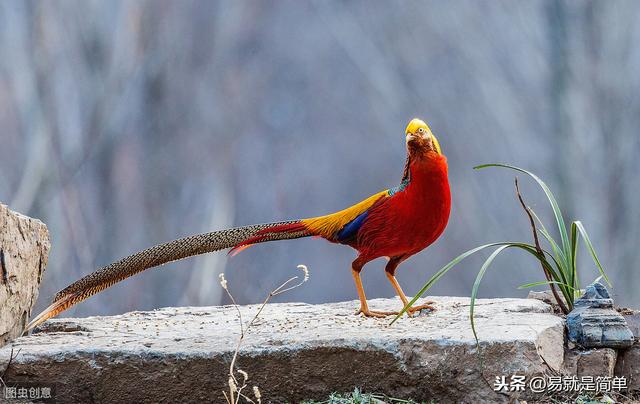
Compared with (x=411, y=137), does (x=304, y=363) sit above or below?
below

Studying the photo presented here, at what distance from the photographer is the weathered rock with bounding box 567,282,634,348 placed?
10.5ft

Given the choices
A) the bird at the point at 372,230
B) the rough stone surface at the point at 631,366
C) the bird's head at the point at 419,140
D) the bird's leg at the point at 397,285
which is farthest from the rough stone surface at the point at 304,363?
the bird's head at the point at 419,140

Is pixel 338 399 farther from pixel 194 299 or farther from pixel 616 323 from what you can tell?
pixel 194 299

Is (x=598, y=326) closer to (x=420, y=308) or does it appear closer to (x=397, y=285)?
(x=420, y=308)

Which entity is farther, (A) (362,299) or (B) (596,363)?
(A) (362,299)

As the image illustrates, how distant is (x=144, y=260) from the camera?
3.57 meters

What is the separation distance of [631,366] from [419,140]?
1299 millimetres

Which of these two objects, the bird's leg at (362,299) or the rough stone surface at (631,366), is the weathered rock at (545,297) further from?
the bird's leg at (362,299)

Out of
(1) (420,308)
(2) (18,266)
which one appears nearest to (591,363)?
(1) (420,308)

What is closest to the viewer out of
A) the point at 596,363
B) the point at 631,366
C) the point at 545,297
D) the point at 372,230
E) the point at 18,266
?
the point at 596,363

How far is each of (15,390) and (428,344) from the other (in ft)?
5.20

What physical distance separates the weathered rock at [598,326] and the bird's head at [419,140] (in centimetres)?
94

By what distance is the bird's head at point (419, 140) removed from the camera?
348cm

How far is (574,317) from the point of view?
3.30 meters
